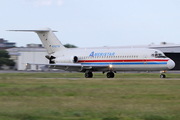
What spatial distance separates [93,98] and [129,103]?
2.18 meters

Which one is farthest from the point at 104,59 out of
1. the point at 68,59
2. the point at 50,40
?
the point at 50,40

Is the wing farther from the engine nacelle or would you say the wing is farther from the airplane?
the engine nacelle

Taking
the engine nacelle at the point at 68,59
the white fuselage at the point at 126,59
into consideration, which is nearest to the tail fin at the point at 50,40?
the white fuselage at the point at 126,59

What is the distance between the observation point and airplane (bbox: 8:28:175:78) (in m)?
31.0

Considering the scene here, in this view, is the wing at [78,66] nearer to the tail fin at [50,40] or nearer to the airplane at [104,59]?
the airplane at [104,59]

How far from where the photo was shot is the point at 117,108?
11.6m

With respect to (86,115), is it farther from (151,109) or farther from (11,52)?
(11,52)

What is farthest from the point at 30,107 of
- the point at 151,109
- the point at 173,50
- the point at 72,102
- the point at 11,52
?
the point at 11,52

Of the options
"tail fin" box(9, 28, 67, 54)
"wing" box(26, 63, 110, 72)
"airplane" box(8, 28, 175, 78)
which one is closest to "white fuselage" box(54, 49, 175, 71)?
"airplane" box(8, 28, 175, 78)

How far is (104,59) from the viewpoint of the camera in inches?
1323

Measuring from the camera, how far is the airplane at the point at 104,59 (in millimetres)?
30969

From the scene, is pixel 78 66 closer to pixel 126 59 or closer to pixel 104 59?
pixel 104 59

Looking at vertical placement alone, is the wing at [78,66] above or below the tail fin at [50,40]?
below

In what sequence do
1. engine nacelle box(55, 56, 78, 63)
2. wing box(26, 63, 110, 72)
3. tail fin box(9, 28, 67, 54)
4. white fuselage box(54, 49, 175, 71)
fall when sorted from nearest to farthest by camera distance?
1. white fuselage box(54, 49, 175, 71)
2. wing box(26, 63, 110, 72)
3. engine nacelle box(55, 56, 78, 63)
4. tail fin box(9, 28, 67, 54)
